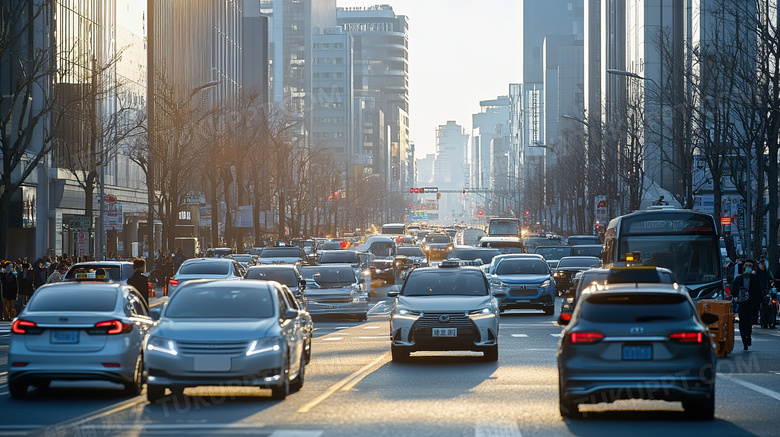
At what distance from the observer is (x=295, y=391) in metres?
15.9

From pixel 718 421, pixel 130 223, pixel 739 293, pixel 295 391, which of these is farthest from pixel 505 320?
pixel 130 223

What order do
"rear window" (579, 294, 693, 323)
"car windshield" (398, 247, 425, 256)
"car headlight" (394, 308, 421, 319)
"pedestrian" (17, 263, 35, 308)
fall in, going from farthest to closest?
"car windshield" (398, 247, 425, 256), "pedestrian" (17, 263, 35, 308), "car headlight" (394, 308, 421, 319), "rear window" (579, 294, 693, 323)

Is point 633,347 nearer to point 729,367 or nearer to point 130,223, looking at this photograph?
point 729,367

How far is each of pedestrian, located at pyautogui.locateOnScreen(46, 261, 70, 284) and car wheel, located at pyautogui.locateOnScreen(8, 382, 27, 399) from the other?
18.7 m

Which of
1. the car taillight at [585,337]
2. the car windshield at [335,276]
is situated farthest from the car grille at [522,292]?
the car taillight at [585,337]

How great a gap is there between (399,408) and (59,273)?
23.5 m

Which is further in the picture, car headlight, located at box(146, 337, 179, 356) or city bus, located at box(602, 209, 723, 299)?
city bus, located at box(602, 209, 723, 299)

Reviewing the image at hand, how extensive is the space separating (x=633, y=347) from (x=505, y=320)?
20131 mm

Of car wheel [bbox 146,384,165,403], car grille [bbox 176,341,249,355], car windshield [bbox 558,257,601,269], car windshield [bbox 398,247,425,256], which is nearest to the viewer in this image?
car grille [bbox 176,341,249,355]

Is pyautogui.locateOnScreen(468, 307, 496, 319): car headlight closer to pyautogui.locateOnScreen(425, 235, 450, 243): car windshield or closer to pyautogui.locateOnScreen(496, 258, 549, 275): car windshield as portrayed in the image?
pyautogui.locateOnScreen(496, 258, 549, 275): car windshield

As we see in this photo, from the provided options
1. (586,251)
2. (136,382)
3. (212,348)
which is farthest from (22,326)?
(586,251)

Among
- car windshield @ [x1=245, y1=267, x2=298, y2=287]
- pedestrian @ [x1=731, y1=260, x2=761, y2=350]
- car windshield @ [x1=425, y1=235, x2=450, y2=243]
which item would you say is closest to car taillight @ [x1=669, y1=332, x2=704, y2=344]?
pedestrian @ [x1=731, y1=260, x2=761, y2=350]

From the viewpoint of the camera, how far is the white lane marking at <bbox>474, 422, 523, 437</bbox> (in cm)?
1166

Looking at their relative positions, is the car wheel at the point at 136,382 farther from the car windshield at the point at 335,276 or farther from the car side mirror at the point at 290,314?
the car windshield at the point at 335,276
